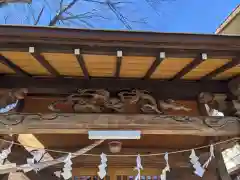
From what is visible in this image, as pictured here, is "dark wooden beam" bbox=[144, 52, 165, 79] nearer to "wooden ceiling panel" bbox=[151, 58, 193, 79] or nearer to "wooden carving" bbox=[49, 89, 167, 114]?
"wooden ceiling panel" bbox=[151, 58, 193, 79]

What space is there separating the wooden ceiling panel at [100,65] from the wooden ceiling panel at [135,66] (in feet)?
0.39

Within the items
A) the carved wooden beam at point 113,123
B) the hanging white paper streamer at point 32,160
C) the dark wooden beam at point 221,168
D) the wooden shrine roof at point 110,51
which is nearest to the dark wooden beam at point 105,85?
the wooden shrine roof at point 110,51

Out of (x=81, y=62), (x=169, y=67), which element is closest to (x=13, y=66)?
(x=81, y=62)

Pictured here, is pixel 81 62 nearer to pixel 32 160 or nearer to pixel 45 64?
pixel 45 64

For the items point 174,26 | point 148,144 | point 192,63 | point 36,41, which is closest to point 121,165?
point 148,144

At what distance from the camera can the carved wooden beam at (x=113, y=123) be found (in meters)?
3.31

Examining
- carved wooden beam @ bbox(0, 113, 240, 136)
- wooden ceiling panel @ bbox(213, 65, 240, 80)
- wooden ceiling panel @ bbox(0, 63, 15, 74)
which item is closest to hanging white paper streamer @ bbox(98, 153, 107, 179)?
carved wooden beam @ bbox(0, 113, 240, 136)

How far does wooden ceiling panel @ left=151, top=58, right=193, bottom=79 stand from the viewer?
10.2 feet

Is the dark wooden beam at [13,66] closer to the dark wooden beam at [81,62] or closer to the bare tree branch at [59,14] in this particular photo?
the dark wooden beam at [81,62]

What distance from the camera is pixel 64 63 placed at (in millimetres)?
3180

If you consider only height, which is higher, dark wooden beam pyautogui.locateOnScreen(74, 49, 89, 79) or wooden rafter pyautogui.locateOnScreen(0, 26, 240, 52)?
wooden rafter pyautogui.locateOnScreen(0, 26, 240, 52)

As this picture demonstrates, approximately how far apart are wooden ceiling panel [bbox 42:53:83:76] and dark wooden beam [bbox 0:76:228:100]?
0.16m

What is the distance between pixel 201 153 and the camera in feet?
15.3

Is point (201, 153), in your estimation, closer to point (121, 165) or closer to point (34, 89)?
point (121, 165)
